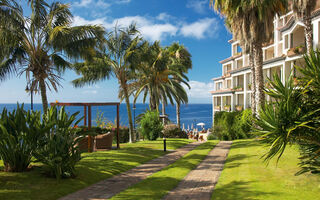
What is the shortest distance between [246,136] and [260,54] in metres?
9.03

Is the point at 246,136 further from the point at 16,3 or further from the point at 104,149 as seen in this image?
the point at 16,3

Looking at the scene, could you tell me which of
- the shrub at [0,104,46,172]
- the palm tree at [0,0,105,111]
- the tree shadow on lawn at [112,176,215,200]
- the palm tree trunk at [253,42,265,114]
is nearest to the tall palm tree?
the palm tree at [0,0,105,111]

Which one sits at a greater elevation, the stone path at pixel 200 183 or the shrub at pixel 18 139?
the shrub at pixel 18 139

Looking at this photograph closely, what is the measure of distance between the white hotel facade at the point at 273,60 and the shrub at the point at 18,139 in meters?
8.16

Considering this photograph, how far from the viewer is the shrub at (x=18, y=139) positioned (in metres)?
8.05

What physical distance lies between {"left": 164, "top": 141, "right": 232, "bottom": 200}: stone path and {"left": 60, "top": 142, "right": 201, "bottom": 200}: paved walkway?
5.31ft

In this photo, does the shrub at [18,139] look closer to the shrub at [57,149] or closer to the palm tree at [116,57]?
the shrub at [57,149]

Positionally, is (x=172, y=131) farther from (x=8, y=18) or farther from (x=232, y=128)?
(x=8, y=18)

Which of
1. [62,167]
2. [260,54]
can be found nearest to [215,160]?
[62,167]

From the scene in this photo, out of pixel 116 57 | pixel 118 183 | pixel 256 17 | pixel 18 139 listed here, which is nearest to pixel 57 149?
pixel 18 139

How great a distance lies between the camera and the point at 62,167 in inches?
326

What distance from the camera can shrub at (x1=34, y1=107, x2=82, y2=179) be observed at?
26.2ft

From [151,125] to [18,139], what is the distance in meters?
14.8

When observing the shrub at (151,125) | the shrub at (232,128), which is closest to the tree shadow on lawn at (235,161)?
the shrub at (151,125)
